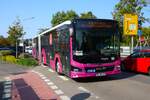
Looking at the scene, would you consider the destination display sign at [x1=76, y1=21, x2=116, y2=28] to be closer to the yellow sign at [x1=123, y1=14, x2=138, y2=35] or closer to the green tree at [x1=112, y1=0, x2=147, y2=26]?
the yellow sign at [x1=123, y1=14, x2=138, y2=35]

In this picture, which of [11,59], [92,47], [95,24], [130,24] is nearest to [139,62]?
[95,24]

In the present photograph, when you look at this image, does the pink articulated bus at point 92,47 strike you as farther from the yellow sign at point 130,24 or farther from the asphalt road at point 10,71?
the yellow sign at point 130,24

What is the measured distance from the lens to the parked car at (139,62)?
21250 millimetres

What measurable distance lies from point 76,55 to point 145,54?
6159mm

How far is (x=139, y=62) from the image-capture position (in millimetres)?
22078

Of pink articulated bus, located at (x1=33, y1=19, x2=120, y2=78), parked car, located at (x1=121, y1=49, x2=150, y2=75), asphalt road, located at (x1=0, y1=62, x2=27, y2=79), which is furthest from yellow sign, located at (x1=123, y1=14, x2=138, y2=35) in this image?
pink articulated bus, located at (x1=33, y1=19, x2=120, y2=78)

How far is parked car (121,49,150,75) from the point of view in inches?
837

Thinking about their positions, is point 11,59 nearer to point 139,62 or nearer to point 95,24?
point 139,62

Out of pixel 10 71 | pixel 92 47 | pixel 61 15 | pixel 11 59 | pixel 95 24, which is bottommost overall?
pixel 10 71

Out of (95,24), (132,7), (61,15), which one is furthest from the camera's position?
(61,15)

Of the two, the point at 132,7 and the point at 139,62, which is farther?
the point at 132,7

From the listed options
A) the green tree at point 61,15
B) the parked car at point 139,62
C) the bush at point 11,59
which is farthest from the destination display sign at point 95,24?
the green tree at point 61,15

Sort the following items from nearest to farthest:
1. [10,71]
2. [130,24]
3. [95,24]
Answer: [95,24] → [10,71] → [130,24]

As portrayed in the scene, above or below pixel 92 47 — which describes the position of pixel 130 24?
above
